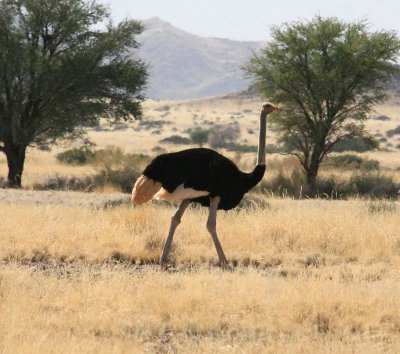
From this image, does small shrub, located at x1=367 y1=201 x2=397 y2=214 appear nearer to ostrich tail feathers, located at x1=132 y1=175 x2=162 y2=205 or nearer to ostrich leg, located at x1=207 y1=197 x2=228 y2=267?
ostrich leg, located at x1=207 y1=197 x2=228 y2=267

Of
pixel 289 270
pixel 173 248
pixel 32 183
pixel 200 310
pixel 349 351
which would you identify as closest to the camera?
pixel 349 351

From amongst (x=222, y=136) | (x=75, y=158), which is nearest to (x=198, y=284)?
(x=75, y=158)

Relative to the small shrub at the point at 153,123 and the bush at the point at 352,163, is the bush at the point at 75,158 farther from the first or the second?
the small shrub at the point at 153,123

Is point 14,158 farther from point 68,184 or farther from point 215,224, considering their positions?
point 215,224

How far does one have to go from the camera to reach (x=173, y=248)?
10.8m

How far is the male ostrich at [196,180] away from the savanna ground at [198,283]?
82 cm

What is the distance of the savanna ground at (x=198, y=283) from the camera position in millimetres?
6652

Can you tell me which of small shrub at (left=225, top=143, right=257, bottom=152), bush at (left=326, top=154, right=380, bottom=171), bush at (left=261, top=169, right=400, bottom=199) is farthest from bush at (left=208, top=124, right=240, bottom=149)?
bush at (left=261, top=169, right=400, bottom=199)

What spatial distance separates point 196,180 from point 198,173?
84 millimetres

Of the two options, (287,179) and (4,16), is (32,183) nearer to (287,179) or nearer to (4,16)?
(4,16)

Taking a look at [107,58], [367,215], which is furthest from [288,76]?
[367,215]

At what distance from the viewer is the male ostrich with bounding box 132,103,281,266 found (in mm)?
9477

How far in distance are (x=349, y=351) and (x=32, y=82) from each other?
59.3 ft

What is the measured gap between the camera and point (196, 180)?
31.0 feet
